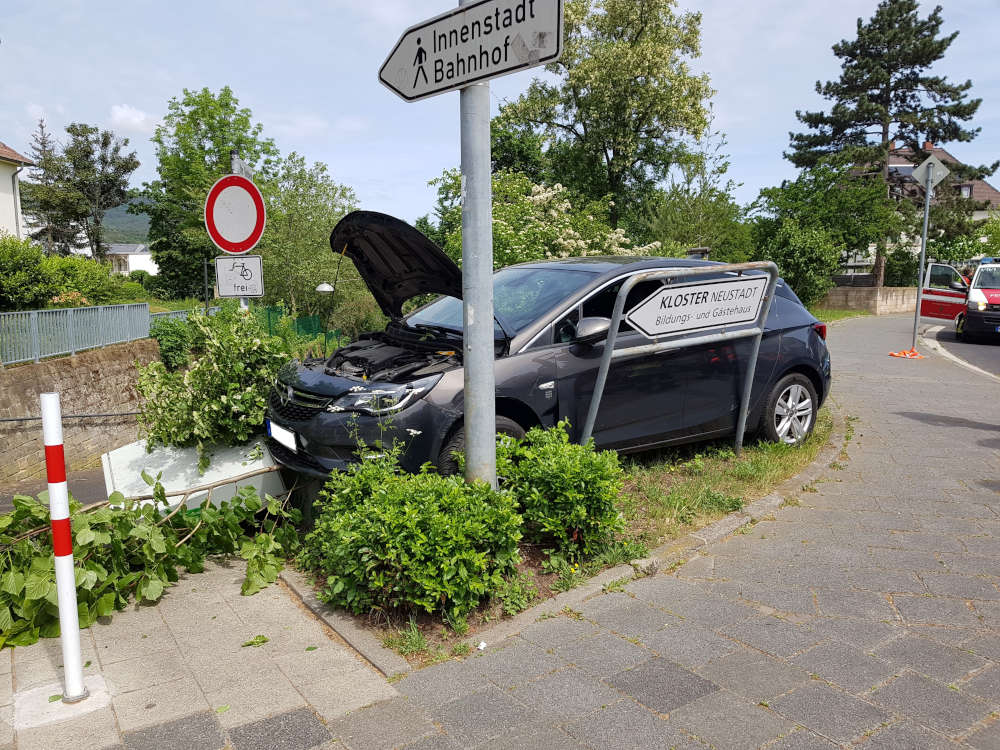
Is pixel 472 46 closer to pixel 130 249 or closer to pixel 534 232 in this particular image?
pixel 534 232

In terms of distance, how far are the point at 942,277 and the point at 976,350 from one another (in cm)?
545

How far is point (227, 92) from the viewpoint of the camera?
40.3 metres

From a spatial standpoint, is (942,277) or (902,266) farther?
(902,266)

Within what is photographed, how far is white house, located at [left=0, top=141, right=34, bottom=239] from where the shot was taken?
35.1m

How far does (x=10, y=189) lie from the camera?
3594 cm

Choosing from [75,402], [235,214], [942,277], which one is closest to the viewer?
[235,214]

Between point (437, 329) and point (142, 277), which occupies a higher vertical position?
point (437, 329)

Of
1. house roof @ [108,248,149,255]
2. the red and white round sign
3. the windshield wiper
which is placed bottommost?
the windshield wiper

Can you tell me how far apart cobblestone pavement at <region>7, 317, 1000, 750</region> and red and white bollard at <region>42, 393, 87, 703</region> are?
18cm

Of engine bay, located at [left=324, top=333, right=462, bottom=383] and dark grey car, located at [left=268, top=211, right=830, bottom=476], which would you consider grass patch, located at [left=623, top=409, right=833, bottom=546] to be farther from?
engine bay, located at [left=324, top=333, right=462, bottom=383]

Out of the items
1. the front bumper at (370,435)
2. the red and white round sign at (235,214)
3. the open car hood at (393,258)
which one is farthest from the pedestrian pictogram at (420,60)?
the red and white round sign at (235,214)

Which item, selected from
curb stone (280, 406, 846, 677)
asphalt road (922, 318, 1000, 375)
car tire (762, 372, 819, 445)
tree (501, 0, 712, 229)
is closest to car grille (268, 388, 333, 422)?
curb stone (280, 406, 846, 677)

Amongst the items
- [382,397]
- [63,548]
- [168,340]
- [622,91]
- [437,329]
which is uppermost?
[622,91]

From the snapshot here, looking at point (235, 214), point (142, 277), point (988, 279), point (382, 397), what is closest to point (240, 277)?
point (235, 214)
